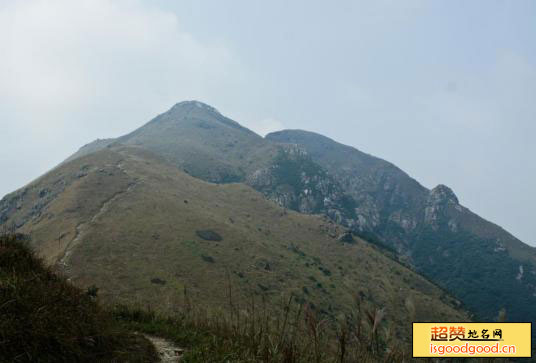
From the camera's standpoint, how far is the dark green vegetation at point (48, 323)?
4.54 metres

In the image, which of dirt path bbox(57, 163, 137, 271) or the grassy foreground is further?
dirt path bbox(57, 163, 137, 271)

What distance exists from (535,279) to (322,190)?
9085 cm

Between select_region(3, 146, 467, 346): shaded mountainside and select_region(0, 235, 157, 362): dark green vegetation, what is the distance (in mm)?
26143

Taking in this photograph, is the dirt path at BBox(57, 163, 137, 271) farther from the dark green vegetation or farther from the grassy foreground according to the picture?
the grassy foreground

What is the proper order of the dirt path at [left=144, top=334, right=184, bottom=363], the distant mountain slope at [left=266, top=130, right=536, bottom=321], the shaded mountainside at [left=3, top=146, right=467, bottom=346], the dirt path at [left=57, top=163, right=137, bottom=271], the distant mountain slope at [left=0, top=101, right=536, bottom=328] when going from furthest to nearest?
1. the distant mountain slope at [left=0, top=101, right=536, bottom=328]
2. the distant mountain slope at [left=266, top=130, right=536, bottom=321]
3. the shaded mountainside at [left=3, top=146, right=467, bottom=346]
4. the dirt path at [left=57, top=163, right=137, bottom=271]
5. the dirt path at [left=144, top=334, right=184, bottom=363]

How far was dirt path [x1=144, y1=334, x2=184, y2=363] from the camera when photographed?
6.68m

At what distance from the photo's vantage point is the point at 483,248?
542 feet

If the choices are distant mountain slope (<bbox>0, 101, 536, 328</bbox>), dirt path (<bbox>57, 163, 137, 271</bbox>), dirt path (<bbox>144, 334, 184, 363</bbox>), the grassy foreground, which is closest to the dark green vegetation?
the grassy foreground

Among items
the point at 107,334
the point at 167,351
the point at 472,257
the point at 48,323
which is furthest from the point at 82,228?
the point at 472,257

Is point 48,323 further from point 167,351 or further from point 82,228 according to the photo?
point 82,228

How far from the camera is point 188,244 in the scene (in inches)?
2259

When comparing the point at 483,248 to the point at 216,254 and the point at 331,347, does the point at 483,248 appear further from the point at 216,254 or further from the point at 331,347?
the point at 331,347

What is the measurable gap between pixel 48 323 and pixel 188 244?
177 feet

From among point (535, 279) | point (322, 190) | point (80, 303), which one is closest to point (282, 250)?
point (80, 303)
